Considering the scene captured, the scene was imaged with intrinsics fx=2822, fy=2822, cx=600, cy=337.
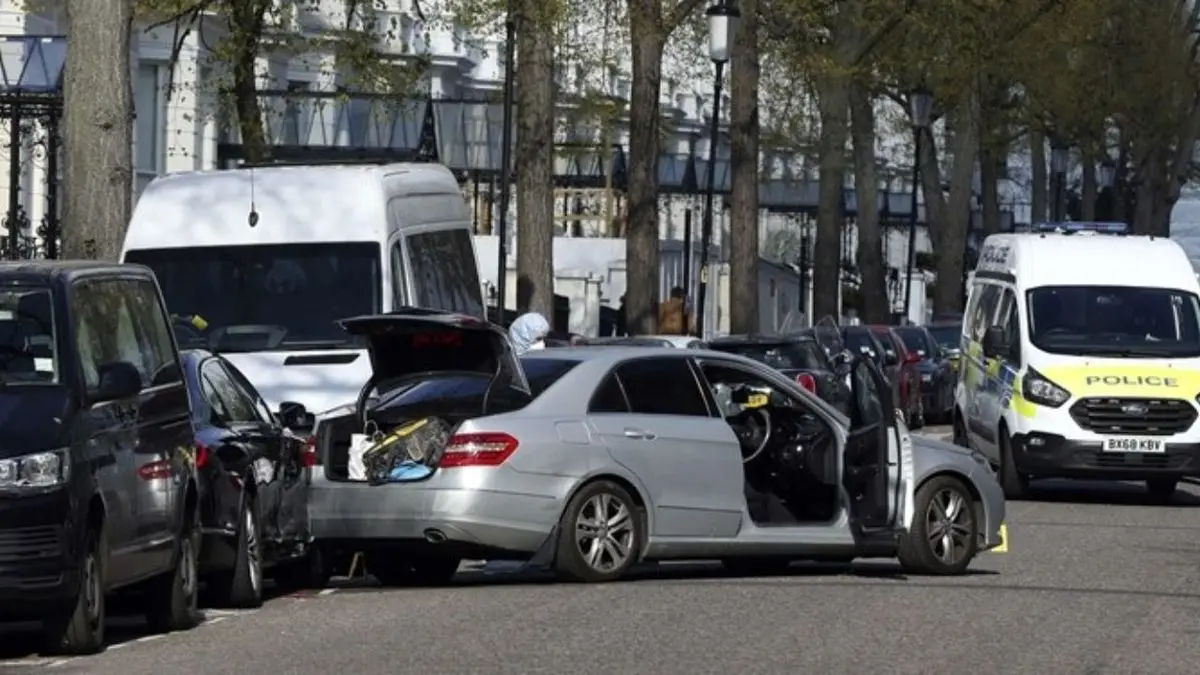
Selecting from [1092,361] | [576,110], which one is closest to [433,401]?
[1092,361]

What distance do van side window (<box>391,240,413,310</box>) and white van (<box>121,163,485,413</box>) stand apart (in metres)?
0.02

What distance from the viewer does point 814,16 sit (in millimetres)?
38562

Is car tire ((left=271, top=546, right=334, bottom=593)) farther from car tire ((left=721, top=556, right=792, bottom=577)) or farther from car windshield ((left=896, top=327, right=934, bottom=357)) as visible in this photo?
car windshield ((left=896, top=327, right=934, bottom=357))

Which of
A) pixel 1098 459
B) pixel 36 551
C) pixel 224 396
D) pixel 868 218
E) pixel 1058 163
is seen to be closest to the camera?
pixel 36 551

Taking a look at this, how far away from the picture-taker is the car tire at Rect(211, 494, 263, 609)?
1545 centimetres

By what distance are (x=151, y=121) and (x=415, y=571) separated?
93.7ft

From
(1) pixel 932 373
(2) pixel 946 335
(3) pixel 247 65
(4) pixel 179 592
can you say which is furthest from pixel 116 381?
(2) pixel 946 335

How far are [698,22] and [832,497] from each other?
30954mm

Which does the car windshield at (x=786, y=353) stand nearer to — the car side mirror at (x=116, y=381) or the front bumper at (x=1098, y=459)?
the front bumper at (x=1098, y=459)

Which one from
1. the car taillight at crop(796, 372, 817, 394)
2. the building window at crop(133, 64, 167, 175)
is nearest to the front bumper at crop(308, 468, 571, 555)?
the car taillight at crop(796, 372, 817, 394)

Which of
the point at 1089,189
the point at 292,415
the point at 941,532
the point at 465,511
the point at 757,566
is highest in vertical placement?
the point at 1089,189

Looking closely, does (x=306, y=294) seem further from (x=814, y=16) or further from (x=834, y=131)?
(x=834, y=131)

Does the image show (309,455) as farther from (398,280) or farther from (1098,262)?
(1098,262)

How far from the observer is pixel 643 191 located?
36156mm
